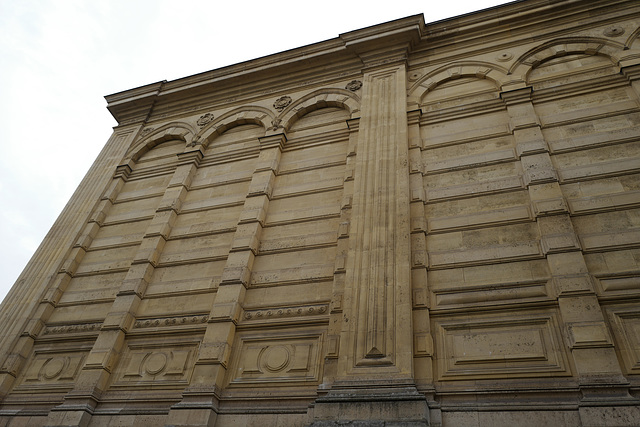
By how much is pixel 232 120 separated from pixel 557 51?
34.4 feet

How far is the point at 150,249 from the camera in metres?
12.9

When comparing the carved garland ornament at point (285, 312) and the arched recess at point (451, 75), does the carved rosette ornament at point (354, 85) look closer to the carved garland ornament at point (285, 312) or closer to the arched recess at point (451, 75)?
the arched recess at point (451, 75)

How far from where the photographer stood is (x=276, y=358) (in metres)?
9.66

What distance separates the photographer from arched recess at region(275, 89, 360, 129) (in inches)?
578

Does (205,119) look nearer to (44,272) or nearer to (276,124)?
(276,124)

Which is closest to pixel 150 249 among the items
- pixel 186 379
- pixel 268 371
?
pixel 186 379

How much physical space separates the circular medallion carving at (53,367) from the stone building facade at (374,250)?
51mm

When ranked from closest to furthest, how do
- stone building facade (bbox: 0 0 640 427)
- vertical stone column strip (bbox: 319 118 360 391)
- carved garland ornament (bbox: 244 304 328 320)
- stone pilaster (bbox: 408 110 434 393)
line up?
1. stone building facade (bbox: 0 0 640 427)
2. stone pilaster (bbox: 408 110 434 393)
3. vertical stone column strip (bbox: 319 118 360 391)
4. carved garland ornament (bbox: 244 304 328 320)

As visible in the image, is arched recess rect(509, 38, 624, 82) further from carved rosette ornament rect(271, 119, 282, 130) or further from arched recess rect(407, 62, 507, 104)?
carved rosette ornament rect(271, 119, 282, 130)

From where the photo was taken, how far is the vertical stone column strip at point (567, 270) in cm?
731

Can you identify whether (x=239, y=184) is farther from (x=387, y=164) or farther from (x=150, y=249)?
(x=387, y=164)

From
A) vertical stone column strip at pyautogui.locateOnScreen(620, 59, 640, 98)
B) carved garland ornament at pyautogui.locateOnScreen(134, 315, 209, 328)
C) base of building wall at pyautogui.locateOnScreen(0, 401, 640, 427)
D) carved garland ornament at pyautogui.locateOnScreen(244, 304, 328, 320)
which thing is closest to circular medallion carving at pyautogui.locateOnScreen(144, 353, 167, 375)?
carved garland ornament at pyautogui.locateOnScreen(134, 315, 209, 328)

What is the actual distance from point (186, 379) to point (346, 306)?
13.2ft

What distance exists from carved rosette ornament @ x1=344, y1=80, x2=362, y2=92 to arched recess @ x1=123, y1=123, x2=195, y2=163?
6015mm
